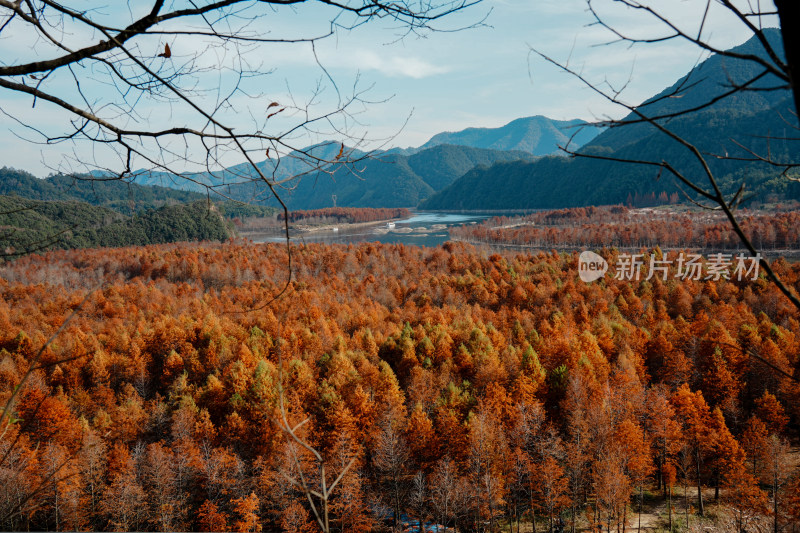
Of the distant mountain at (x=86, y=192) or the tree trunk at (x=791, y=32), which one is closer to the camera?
the tree trunk at (x=791, y=32)

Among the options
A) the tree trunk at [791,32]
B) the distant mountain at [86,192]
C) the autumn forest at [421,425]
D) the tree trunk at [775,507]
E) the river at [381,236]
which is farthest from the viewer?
the river at [381,236]

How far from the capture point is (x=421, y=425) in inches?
864

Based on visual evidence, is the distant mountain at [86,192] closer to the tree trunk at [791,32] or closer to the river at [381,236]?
the tree trunk at [791,32]

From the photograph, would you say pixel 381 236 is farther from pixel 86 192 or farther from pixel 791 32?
pixel 791 32

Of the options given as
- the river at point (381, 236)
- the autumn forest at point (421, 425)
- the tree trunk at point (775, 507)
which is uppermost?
the river at point (381, 236)

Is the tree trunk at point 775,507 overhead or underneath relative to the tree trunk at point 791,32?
underneath

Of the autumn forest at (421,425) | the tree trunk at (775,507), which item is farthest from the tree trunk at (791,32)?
the tree trunk at (775,507)

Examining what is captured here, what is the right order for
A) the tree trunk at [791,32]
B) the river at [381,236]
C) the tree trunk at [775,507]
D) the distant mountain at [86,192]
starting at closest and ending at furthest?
the tree trunk at [791,32] < the distant mountain at [86,192] < the tree trunk at [775,507] < the river at [381,236]

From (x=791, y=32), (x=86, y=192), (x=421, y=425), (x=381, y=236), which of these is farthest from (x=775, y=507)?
(x=381, y=236)

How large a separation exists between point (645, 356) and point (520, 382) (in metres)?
12.2

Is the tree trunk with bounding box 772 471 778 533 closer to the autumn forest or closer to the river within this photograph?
the autumn forest

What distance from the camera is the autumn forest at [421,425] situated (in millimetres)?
20016

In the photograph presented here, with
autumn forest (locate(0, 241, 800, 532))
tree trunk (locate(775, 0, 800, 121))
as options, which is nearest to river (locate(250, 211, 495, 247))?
autumn forest (locate(0, 241, 800, 532))

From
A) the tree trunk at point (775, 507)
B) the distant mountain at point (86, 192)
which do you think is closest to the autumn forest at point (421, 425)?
the tree trunk at point (775, 507)
